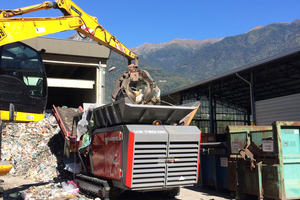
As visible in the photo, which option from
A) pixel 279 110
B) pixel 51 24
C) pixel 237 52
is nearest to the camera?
pixel 51 24

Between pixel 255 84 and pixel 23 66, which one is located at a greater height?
pixel 255 84

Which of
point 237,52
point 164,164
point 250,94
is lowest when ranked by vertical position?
point 164,164

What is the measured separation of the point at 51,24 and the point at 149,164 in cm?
439

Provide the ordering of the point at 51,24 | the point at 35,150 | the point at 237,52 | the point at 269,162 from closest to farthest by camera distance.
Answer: the point at 269,162 → the point at 51,24 → the point at 35,150 → the point at 237,52

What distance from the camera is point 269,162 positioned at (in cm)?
633

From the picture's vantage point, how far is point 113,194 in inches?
251

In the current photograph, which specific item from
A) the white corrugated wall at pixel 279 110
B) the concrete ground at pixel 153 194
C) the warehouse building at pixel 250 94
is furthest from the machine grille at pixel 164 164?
the white corrugated wall at pixel 279 110

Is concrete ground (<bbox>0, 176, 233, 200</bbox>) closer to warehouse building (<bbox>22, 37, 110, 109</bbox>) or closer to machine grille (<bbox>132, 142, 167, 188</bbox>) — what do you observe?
machine grille (<bbox>132, 142, 167, 188</bbox>)

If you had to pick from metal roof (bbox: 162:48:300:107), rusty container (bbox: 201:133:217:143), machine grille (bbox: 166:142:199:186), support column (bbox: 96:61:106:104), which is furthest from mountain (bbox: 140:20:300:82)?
machine grille (bbox: 166:142:199:186)

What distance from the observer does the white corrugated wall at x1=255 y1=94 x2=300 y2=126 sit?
12.5 metres

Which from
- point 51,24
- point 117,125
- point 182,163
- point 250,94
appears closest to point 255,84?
point 250,94

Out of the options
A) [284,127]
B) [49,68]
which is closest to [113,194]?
[284,127]

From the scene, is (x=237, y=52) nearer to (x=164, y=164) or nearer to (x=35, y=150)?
(x=35, y=150)

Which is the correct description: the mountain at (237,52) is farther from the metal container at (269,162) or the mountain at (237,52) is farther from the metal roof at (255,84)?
the metal container at (269,162)
